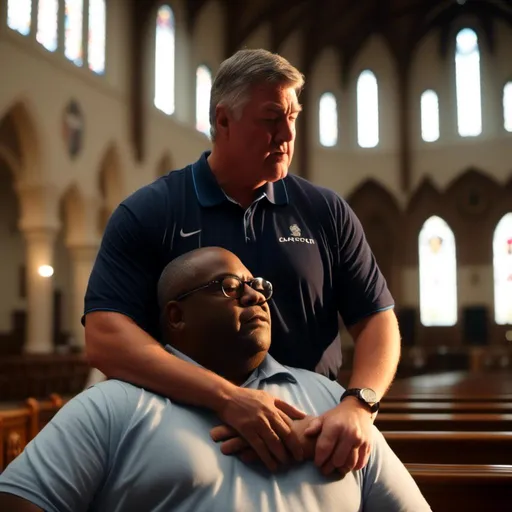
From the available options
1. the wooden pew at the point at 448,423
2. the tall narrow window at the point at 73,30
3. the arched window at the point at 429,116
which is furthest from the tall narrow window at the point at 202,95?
the wooden pew at the point at 448,423

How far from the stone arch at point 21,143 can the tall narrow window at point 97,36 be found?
2374mm

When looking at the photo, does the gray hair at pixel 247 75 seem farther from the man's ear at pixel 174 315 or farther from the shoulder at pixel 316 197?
the man's ear at pixel 174 315

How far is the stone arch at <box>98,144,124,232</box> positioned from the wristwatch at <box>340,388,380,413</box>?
1526cm

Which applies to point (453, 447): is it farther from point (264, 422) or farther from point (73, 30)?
point (73, 30)

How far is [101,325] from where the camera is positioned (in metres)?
1.91

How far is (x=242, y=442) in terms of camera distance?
1.63 metres

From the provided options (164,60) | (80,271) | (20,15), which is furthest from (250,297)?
(164,60)

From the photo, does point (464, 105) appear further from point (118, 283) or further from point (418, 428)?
point (118, 283)

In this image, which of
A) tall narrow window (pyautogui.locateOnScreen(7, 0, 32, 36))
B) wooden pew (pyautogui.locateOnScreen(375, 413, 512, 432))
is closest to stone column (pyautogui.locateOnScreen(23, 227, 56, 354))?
tall narrow window (pyautogui.locateOnScreen(7, 0, 32, 36))

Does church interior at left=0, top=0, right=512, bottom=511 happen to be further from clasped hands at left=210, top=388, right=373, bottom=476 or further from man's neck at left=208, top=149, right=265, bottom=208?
clasped hands at left=210, top=388, right=373, bottom=476

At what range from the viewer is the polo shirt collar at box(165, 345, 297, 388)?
181 cm

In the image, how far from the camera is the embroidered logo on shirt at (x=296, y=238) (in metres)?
2.07

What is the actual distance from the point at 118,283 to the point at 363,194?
2270cm

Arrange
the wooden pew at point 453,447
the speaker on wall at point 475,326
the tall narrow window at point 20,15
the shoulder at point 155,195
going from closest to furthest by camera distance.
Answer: the shoulder at point 155,195
the wooden pew at point 453,447
the tall narrow window at point 20,15
the speaker on wall at point 475,326
